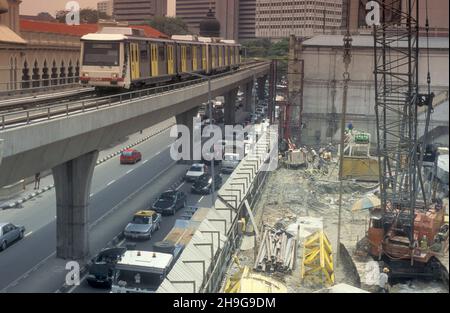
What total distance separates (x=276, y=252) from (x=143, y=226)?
8068mm

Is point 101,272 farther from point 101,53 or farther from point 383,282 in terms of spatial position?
point 383,282

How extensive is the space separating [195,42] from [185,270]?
75.7 ft

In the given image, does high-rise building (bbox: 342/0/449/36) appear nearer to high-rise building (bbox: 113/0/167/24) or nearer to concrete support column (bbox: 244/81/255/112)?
concrete support column (bbox: 244/81/255/112)

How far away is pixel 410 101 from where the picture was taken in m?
17.5

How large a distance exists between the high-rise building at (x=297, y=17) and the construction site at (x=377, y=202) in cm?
682

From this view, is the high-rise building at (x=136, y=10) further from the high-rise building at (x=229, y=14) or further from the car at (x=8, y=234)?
the car at (x=8, y=234)

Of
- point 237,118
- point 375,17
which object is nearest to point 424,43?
point 375,17

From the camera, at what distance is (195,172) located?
3175 cm

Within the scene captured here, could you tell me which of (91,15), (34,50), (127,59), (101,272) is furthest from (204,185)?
(91,15)

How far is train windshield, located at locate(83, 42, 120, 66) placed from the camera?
20.6 m

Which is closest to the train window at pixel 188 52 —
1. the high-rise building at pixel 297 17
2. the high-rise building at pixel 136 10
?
the high-rise building at pixel 297 17

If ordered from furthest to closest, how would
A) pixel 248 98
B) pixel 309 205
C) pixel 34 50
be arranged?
pixel 248 98
pixel 34 50
pixel 309 205

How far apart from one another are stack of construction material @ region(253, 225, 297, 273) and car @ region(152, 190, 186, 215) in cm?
891

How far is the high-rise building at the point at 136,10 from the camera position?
79625 mm
